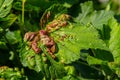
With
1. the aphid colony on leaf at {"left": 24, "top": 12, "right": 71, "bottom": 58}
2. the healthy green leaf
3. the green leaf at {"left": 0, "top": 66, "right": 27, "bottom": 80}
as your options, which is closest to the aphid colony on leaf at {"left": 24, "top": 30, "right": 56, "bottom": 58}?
the aphid colony on leaf at {"left": 24, "top": 12, "right": 71, "bottom": 58}

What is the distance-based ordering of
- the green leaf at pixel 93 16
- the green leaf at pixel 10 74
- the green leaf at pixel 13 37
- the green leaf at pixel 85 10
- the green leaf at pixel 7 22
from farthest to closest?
the green leaf at pixel 85 10 → the green leaf at pixel 93 16 → the green leaf at pixel 13 37 → the green leaf at pixel 7 22 → the green leaf at pixel 10 74

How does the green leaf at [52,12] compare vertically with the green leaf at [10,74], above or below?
above

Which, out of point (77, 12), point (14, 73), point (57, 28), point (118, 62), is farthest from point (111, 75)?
point (77, 12)

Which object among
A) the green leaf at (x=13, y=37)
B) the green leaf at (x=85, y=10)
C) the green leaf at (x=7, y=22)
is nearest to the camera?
the green leaf at (x=7, y=22)

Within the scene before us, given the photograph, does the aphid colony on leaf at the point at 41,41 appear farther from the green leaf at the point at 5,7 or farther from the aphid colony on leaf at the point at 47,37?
the green leaf at the point at 5,7

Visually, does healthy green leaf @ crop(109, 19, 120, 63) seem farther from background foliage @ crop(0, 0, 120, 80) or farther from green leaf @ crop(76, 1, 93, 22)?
green leaf @ crop(76, 1, 93, 22)

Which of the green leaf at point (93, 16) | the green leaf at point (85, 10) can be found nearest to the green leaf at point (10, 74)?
the green leaf at point (93, 16)

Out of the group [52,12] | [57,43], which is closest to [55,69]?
[57,43]
